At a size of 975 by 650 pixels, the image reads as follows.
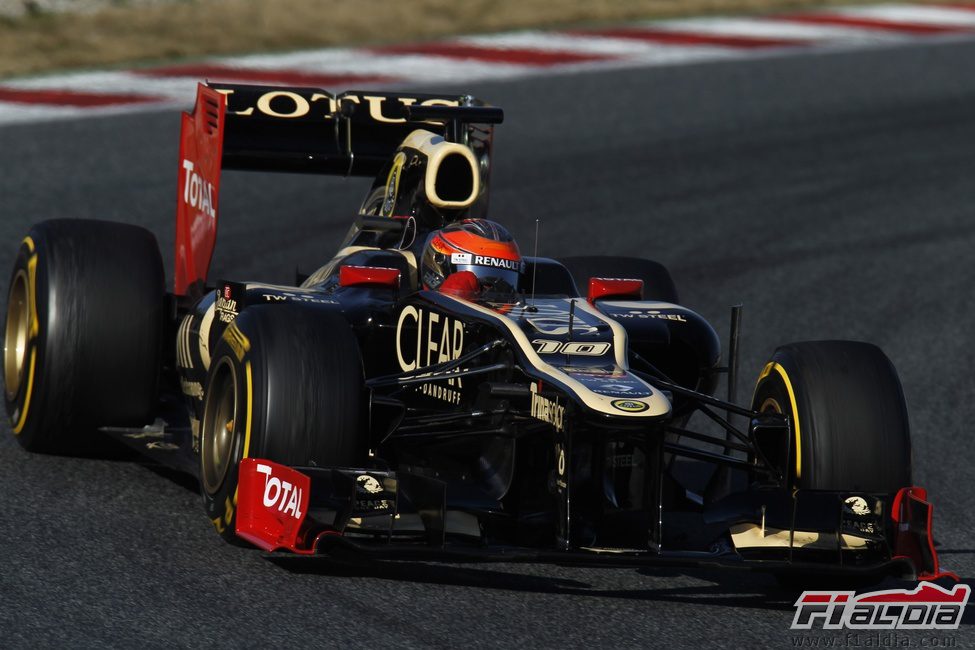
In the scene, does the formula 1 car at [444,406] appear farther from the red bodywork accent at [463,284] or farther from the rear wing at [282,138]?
the rear wing at [282,138]

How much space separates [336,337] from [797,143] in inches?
375

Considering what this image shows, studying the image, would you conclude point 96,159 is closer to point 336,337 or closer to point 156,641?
point 336,337

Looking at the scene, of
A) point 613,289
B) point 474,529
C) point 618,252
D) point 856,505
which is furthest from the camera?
point 618,252

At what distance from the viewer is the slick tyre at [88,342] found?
6.93m

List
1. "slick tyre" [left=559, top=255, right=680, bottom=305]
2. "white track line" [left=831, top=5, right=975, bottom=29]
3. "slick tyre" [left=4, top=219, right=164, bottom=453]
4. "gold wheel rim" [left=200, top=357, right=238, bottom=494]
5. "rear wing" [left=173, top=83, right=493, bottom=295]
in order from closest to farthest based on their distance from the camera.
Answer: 1. "gold wheel rim" [left=200, top=357, right=238, bottom=494]
2. "slick tyre" [left=4, top=219, right=164, bottom=453]
3. "slick tyre" [left=559, top=255, right=680, bottom=305]
4. "rear wing" [left=173, top=83, right=493, bottom=295]
5. "white track line" [left=831, top=5, right=975, bottom=29]

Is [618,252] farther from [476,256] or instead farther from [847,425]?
[847,425]

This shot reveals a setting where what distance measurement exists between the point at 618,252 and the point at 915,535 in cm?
593

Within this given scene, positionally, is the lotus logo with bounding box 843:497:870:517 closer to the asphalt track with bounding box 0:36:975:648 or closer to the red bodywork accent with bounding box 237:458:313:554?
the asphalt track with bounding box 0:36:975:648

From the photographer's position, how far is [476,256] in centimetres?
666

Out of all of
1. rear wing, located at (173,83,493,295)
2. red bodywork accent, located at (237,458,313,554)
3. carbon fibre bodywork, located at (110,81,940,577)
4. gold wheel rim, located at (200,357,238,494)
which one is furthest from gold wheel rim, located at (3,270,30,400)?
red bodywork accent, located at (237,458,313,554)

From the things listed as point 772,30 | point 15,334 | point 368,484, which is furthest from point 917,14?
point 368,484

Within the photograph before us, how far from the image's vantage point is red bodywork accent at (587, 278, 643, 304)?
6.99 m

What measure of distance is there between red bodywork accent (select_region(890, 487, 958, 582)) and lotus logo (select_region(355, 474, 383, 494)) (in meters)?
1.68

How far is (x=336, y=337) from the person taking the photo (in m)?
5.83
